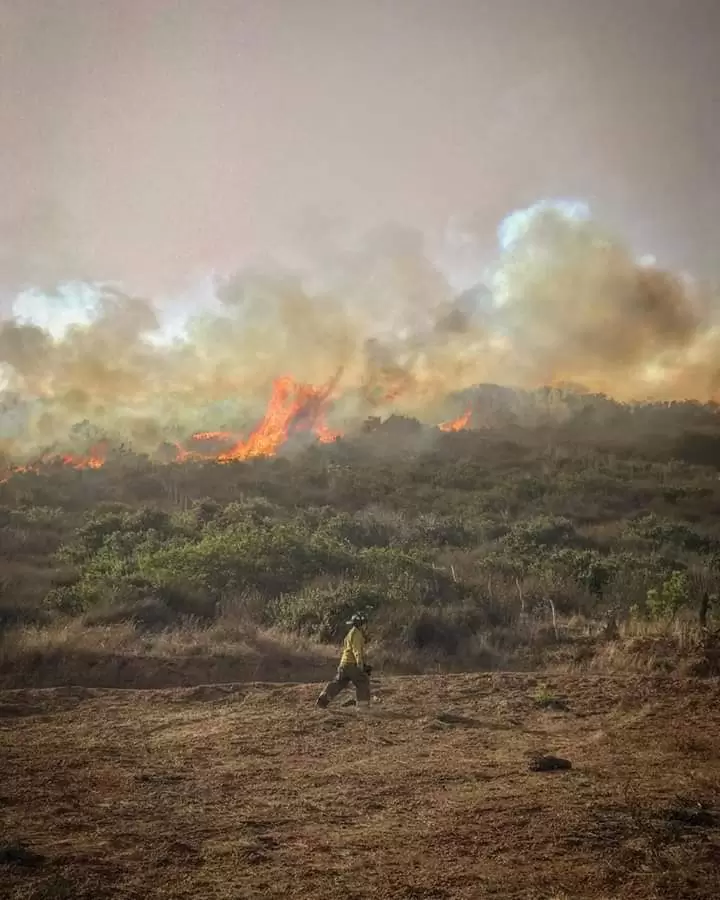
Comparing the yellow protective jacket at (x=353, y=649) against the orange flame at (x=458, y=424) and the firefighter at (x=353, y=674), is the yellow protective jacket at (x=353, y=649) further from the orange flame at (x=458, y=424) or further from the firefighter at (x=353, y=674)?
the orange flame at (x=458, y=424)

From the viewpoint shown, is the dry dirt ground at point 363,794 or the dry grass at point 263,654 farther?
the dry grass at point 263,654

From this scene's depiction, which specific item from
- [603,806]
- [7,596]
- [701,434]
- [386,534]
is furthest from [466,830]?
[701,434]

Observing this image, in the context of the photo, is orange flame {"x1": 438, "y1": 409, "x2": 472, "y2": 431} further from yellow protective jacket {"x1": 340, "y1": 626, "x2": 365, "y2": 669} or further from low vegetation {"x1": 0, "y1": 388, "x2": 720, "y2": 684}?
yellow protective jacket {"x1": 340, "y1": 626, "x2": 365, "y2": 669}

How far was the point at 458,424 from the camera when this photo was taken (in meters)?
69.9

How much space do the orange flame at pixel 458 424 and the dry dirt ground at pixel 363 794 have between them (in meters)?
54.3

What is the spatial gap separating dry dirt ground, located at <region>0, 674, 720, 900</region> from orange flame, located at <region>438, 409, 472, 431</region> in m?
54.3

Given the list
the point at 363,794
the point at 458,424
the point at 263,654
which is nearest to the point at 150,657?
the point at 263,654

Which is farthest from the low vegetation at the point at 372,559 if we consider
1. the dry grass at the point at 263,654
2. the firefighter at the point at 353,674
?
the firefighter at the point at 353,674

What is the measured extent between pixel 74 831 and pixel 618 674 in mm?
10128

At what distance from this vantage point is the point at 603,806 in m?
6.97

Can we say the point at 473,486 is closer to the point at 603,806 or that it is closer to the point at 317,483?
the point at 317,483

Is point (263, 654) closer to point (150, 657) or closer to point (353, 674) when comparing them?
point (150, 657)

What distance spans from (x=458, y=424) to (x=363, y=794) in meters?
63.2

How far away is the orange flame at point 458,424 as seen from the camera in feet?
218
